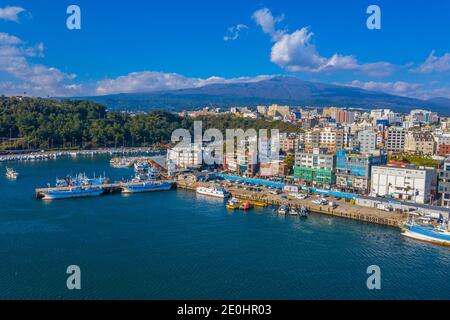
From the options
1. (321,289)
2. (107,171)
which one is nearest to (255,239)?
(321,289)

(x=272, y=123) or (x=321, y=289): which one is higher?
(x=272, y=123)

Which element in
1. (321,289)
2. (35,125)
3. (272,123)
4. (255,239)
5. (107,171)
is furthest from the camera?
(272,123)

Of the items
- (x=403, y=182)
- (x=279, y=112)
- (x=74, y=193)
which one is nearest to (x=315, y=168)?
(x=403, y=182)

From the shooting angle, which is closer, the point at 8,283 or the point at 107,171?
the point at 8,283

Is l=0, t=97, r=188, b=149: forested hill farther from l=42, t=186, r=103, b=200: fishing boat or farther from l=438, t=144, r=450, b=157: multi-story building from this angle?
l=438, t=144, r=450, b=157: multi-story building

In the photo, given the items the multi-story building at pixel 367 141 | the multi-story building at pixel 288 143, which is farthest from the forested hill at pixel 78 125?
the multi-story building at pixel 367 141

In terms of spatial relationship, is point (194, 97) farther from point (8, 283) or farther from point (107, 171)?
point (8, 283)
